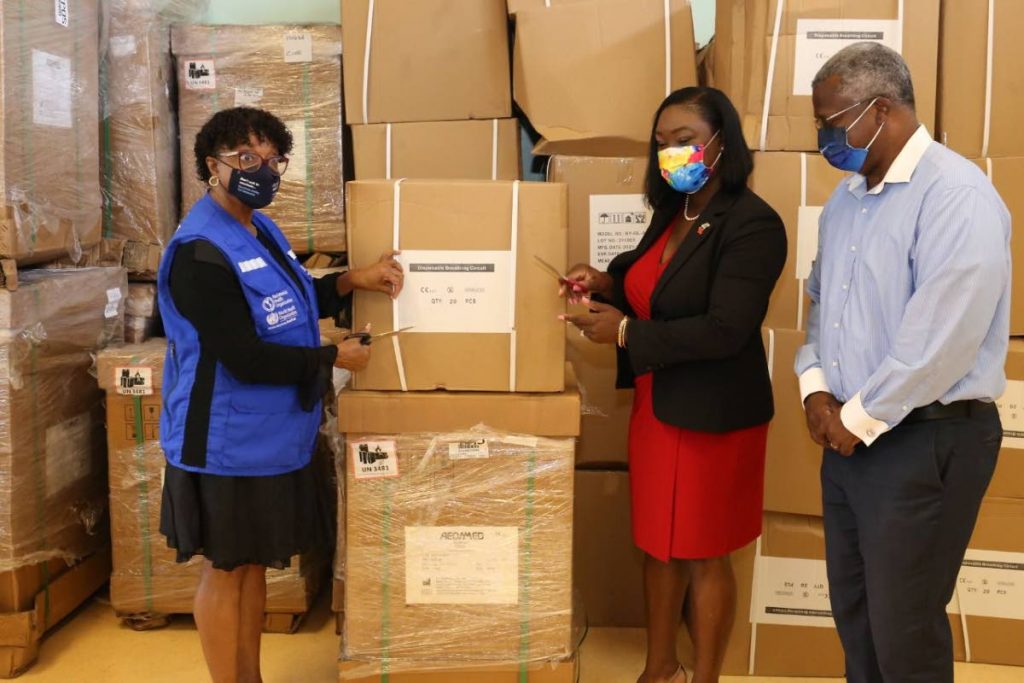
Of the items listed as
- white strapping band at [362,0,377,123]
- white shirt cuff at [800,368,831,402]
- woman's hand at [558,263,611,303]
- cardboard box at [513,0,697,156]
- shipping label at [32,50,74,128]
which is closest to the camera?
white shirt cuff at [800,368,831,402]

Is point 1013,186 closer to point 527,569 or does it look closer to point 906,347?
point 906,347

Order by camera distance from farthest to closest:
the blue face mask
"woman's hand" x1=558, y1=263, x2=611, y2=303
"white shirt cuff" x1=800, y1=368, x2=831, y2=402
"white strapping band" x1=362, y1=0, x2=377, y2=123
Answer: "white strapping band" x1=362, y1=0, x2=377, y2=123 < "woman's hand" x1=558, y1=263, x2=611, y2=303 < "white shirt cuff" x1=800, y1=368, x2=831, y2=402 < the blue face mask

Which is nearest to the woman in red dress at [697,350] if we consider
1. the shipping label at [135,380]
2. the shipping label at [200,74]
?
the shipping label at [135,380]

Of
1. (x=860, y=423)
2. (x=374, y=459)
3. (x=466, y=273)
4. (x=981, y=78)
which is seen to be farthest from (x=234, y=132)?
(x=981, y=78)

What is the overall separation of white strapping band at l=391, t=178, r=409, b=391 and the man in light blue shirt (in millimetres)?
808

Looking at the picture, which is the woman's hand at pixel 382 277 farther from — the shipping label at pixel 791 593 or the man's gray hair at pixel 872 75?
the shipping label at pixel 791 593

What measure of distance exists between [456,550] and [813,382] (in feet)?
2.70

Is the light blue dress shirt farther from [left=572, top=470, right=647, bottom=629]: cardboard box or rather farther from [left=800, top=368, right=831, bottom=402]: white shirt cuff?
[left=572, top=470, right=647, bottom=629]: cardboard box

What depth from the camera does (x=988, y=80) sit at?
7.09 feet

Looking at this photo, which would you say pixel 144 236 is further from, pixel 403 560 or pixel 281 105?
pixel 403 560

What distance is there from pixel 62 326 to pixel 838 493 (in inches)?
79.1

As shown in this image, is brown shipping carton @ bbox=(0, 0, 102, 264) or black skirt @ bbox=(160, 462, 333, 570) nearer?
black skirt @ bbox=(160, 462, 333, 570)

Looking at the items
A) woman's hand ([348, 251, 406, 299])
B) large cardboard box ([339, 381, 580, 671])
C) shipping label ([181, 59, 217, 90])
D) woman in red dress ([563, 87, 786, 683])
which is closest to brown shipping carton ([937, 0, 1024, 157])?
woman in red dress ([563, 87, 786, 683])

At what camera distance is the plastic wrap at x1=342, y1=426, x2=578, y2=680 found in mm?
1900
